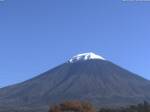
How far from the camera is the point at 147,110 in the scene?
74000 mm

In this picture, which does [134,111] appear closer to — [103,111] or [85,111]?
[103,111]

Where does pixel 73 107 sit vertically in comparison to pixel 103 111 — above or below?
below

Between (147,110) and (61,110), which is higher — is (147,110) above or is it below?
above

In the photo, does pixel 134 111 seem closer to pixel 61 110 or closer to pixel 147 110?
pixel 147 110

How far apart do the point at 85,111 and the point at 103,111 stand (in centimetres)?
3648

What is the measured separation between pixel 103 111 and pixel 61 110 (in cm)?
3697

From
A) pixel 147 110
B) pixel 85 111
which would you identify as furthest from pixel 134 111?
pixel 85 111

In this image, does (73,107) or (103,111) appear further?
(103,111)

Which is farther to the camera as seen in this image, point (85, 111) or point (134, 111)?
point (134, 111)

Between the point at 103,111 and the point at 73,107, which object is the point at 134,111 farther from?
the point at 73,107

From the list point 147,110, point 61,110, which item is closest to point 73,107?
point 61,110

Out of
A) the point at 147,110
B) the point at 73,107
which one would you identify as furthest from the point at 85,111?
the point at 147,110

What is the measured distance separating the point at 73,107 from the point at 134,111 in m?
38.9

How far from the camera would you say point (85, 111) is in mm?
39625
